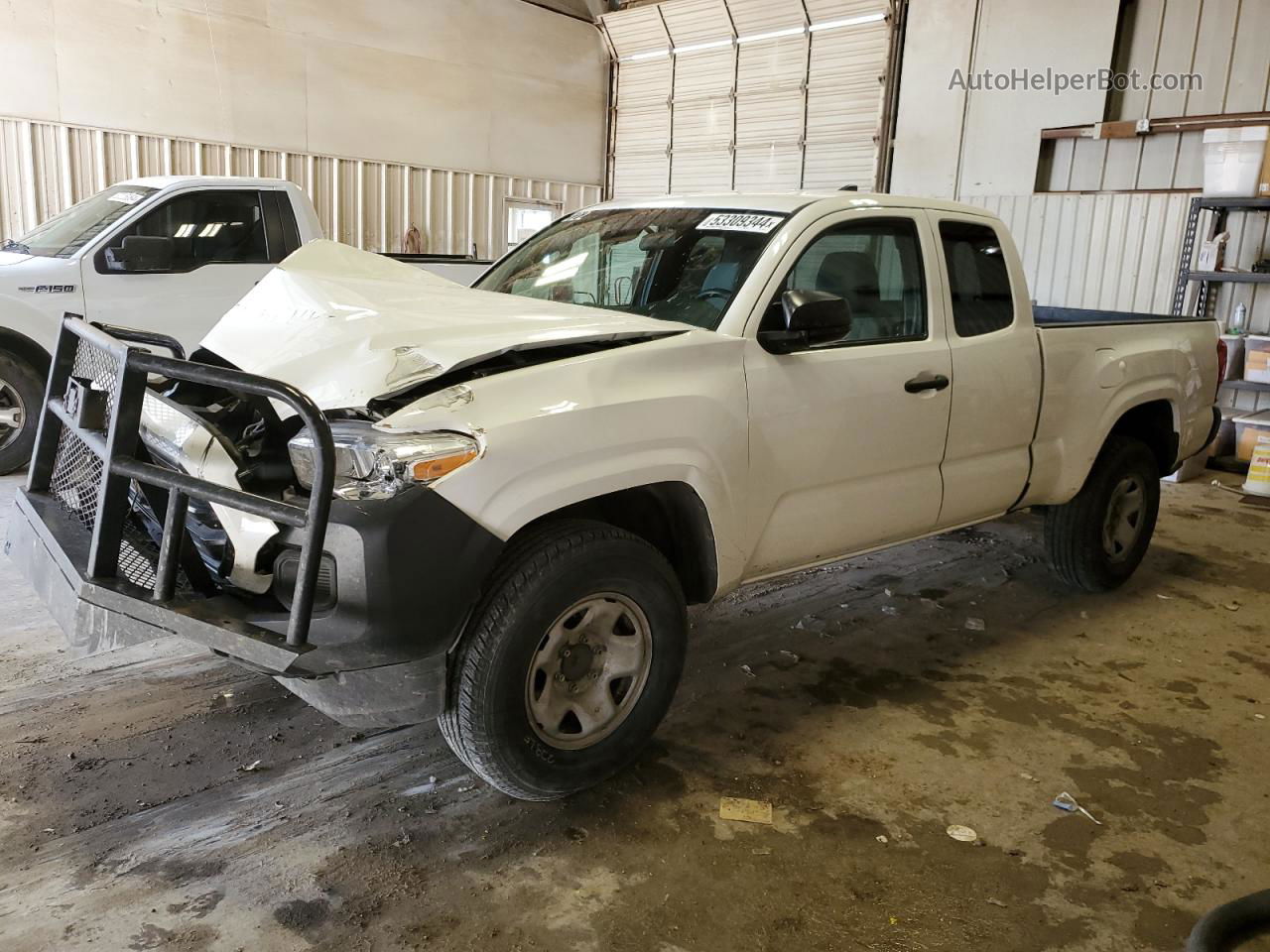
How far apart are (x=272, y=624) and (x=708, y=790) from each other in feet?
4.59

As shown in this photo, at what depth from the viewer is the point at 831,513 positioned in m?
3.42

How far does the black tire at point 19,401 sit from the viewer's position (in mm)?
6348

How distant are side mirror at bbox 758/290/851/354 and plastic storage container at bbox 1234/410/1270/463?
6.74m

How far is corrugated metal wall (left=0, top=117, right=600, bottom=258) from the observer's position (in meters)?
9.83

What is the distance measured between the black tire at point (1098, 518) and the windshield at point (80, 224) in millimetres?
6238

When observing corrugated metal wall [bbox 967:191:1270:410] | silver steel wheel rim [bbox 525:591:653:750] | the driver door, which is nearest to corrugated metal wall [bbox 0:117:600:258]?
corrugated metal wall [bbox 967:191:1270:410]

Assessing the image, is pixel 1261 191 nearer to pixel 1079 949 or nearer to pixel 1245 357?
pixel 1245 357

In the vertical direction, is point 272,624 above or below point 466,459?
below

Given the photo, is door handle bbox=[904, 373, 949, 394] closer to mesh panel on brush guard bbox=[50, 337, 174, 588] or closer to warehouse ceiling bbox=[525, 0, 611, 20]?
mesh panel on brush guard bbox=[50, 337, 174, 588]

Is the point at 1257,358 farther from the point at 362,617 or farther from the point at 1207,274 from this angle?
the point at 362,617

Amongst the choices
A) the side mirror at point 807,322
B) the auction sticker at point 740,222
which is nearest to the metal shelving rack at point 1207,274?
the auction sticker at point 740,222

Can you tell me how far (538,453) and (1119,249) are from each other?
28.3ft

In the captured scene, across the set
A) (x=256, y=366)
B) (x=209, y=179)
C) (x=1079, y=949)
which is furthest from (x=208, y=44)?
(x=1079, y=949)

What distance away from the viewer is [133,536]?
272 centimetres
